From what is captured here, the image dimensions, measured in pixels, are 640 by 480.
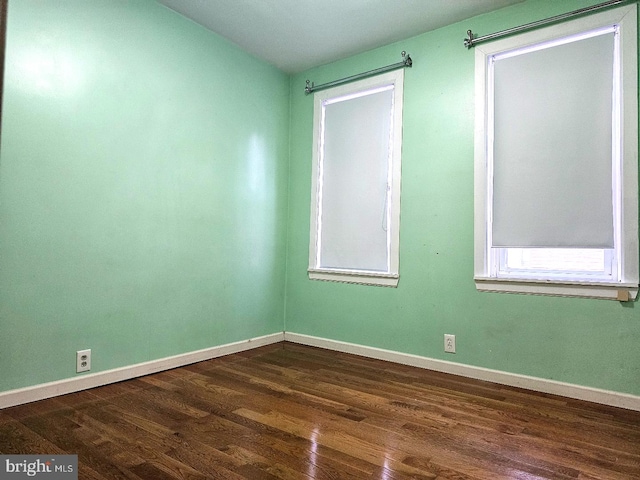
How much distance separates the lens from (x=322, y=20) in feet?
10.2

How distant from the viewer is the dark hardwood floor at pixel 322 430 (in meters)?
1.67

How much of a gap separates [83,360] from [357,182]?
2426 mm

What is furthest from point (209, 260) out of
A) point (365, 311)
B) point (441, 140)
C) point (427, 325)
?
point (441, 140)

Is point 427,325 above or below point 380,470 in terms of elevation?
above

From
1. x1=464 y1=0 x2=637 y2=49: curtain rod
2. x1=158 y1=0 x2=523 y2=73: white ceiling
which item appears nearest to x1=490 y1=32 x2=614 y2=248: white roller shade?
x1=464 y1=0 x2=637 y2=49: curtain rod

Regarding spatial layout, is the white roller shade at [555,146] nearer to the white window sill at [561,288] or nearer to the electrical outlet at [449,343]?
the white window sill at [561,288]

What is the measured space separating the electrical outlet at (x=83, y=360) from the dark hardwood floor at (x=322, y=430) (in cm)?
15

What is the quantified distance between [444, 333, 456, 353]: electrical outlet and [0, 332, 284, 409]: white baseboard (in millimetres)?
1645

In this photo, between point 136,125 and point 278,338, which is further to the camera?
point 278,338

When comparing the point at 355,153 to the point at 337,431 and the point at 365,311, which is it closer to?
the point at 365,311

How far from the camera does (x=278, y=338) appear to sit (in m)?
3.95

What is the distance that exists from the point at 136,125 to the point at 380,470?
99.9 inches

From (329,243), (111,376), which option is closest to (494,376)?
(329,243)

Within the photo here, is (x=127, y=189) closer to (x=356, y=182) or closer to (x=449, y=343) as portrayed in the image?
(x=356, y=182)
